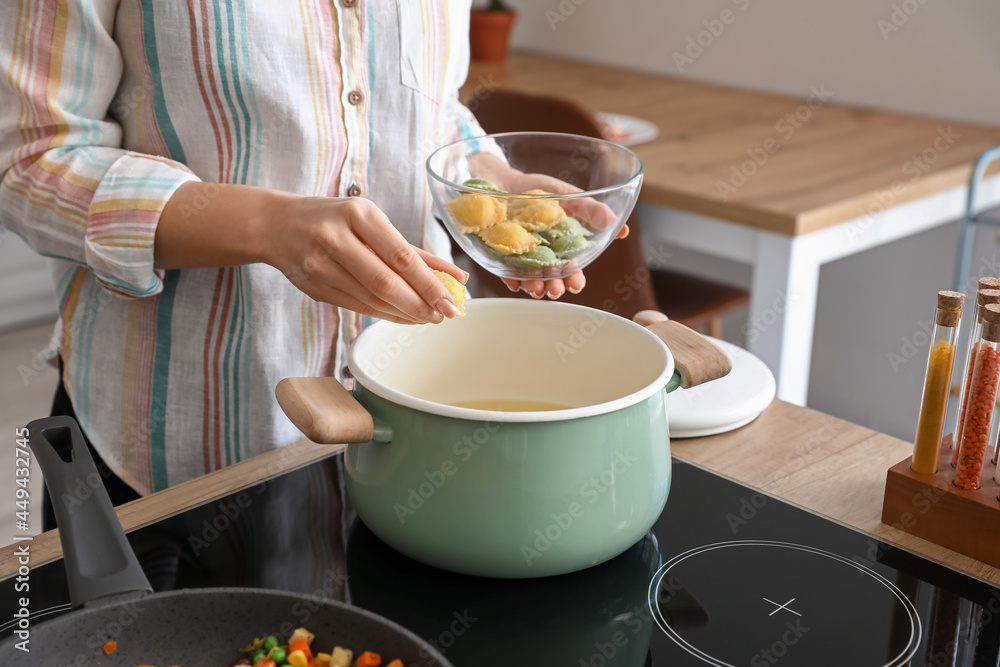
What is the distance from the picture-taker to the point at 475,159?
83cm

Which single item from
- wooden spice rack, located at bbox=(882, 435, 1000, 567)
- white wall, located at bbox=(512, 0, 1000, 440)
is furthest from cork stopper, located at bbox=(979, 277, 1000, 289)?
white wall, located at bbox=(512, 0, 1000, 440)

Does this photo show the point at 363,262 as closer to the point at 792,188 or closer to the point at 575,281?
the point at 575,281

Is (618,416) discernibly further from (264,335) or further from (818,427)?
(264,335)

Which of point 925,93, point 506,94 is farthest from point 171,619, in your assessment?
point 925,93

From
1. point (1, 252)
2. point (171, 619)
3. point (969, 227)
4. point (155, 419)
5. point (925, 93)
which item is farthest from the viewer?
point (1, 252)

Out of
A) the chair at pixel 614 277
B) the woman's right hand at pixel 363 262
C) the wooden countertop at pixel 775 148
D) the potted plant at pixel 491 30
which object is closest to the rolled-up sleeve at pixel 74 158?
the woman's right hand at pixel 363 262

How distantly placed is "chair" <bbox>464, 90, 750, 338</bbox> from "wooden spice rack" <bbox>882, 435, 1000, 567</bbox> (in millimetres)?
963

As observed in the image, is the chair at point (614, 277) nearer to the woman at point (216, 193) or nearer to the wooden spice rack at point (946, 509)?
the woman at point (216, 193)

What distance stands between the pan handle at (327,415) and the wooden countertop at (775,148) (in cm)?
105

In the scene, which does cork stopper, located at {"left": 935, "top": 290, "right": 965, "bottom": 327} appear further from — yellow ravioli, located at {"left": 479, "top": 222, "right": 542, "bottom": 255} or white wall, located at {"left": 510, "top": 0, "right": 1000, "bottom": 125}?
white wall, located at {"left": 510, "top": 0, "right": 1000, "bottom": 125}

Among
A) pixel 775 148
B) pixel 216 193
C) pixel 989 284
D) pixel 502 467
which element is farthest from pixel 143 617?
pixel 775 148

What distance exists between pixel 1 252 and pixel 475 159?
7.97ft

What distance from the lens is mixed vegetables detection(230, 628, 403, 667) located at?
49cm

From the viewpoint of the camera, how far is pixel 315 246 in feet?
2.15
